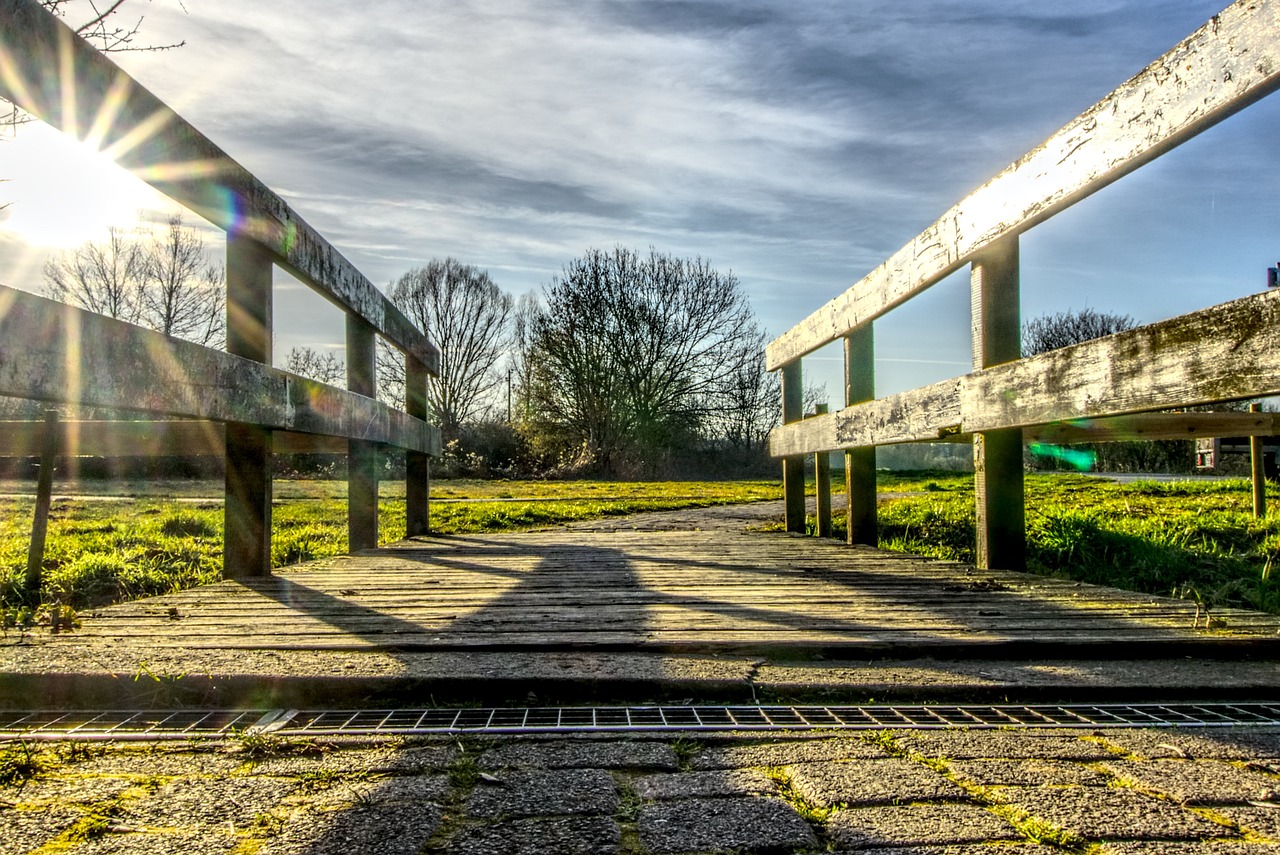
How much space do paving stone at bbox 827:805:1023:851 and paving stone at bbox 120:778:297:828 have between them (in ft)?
2.82

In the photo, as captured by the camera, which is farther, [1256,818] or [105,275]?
[105,275]

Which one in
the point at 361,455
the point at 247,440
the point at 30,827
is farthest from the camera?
the point at 361,455

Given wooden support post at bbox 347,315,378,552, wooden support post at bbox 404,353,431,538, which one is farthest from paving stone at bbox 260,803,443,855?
wooden support post at bbox 404,353,431,538

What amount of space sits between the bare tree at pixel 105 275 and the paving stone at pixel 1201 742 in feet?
89.2

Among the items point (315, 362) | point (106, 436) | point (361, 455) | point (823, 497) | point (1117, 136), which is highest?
point (315, 362)

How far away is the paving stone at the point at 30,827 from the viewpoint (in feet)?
4.20

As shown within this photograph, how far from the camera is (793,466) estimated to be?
7258 mm

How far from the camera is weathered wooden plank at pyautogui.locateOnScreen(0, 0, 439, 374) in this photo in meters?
2.10

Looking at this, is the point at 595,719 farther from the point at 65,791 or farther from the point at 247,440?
the point at 247,440

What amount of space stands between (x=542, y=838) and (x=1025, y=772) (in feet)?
2.70

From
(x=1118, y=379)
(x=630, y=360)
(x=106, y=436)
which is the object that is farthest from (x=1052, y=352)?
(x=630, y=360)

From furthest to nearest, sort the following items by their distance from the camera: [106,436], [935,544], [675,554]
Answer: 1. [935,544]
2. [675,554]
3. [106,436]

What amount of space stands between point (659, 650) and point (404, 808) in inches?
41.5

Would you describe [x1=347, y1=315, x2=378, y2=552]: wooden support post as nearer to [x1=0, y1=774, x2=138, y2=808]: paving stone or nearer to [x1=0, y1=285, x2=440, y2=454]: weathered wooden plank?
[x1=0, y1=285, x2=440, y2=454]: weathered wooden plank
